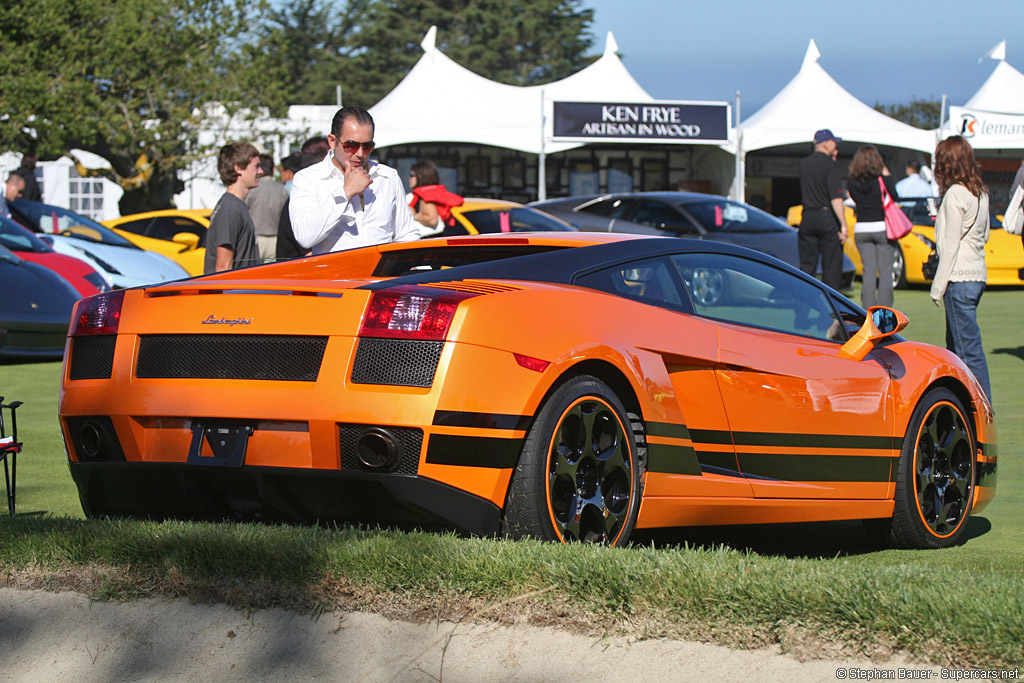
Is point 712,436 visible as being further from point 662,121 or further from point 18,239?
point 662,121

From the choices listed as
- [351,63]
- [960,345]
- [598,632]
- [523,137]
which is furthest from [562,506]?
[351,63]

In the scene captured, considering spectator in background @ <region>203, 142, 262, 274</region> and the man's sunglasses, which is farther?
spectator in background @ <region>203, 142, 262, 274</region>

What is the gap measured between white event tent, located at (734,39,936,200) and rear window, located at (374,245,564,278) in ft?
89.8

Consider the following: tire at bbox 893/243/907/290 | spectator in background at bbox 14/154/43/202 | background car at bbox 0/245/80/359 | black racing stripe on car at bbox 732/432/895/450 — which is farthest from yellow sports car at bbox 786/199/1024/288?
black racing stripe on car at bbox 732/432/895/450

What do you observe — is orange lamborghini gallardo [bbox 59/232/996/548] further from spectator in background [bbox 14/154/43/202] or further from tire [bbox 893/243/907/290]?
tire [bbox 893/243/907/290]

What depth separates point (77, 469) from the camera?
14.1 feet

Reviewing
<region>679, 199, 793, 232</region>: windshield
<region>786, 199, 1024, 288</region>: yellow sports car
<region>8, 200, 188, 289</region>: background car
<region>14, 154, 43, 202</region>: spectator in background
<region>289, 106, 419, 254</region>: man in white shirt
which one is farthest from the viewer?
<region>786, 199, 1024, 288</region>: yellow sports car

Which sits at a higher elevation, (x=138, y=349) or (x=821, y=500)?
(x=138, y=349)

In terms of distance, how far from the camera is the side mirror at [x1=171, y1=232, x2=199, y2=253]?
1536 centimetres

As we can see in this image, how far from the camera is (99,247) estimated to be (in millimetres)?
14648

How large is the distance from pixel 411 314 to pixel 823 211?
33.1 ft

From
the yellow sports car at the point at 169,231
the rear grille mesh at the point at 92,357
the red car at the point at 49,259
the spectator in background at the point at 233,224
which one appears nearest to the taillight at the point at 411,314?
→ the rear grille mesh at the point at 92,357

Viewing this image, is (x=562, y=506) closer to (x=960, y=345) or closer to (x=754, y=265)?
(x=754, y=265)

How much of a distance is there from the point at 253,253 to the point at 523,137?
79.9 ft
